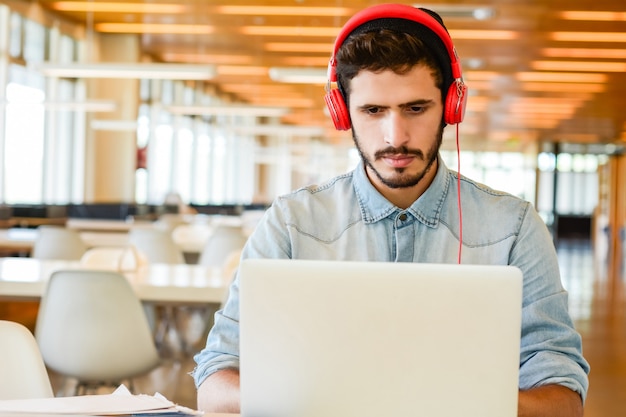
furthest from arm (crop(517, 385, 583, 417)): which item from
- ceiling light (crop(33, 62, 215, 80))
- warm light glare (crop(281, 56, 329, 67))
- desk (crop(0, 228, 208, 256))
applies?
warm light glare (crop(281, 56, 329, 67))

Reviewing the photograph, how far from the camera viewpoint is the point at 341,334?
1.04 metres

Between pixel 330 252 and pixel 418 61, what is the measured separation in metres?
0.35

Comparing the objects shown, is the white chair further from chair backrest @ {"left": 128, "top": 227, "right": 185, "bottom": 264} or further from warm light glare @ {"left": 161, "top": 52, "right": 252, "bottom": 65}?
warm light glare @ {"left": 161, "top": 52, "right": 252, "bottom": 65}

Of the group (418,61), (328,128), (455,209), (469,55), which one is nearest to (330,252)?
(455,209)

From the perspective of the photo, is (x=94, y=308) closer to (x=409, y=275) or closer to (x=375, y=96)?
(x=375, y=96)

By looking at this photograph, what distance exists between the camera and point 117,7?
11.3 m

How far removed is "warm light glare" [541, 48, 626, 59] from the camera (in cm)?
1234

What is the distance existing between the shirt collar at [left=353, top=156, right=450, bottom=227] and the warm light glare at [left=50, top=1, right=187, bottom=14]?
9790 millimetres

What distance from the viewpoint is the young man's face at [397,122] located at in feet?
4.59

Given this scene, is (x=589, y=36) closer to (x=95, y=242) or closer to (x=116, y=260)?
(x=95, y=242)

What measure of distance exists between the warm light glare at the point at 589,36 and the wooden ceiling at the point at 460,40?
0.5 inches

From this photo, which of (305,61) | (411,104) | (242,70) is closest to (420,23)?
(411,104)

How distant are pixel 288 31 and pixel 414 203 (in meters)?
10.8

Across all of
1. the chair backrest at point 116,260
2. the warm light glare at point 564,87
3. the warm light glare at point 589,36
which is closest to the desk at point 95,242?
the chair backrest at point 116,260
